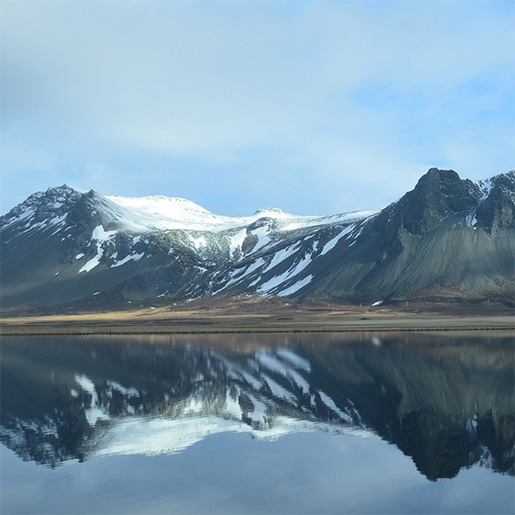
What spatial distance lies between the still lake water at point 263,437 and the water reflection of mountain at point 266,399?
0.17 metres

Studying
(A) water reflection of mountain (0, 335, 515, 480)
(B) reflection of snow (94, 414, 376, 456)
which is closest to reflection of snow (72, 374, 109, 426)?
(A) water reflection of mountain (0, 335, 515, 480)

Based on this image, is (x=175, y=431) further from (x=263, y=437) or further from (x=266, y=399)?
(x=266, y=399)

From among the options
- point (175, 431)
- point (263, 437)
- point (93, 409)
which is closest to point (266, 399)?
point (175, 431)

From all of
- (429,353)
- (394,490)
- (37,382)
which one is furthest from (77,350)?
(394,490)

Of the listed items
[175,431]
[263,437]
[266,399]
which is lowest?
[266,399]

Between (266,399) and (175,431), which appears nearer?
(175,431)

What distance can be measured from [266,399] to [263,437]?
12.4m

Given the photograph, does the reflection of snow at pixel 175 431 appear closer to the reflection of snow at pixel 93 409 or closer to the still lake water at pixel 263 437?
the still lake water at pixel 263 437

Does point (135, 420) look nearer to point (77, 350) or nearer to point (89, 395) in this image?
point (89, 395)

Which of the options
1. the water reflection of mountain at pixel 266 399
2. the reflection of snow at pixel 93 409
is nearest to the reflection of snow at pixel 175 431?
the water reflection of mountain at pixel 266 399

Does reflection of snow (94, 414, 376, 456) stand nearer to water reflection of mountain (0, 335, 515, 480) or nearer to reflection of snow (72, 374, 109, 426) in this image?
water reflection of mountain (0, 335, 515, 480)

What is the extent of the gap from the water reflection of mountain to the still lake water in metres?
0.17

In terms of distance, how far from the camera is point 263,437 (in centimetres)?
3641

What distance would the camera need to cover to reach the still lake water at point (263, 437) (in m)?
25.8
